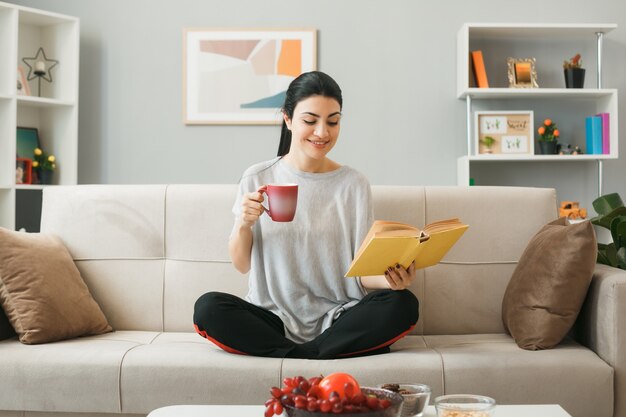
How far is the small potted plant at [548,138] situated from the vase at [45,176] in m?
2.63

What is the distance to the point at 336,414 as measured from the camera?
4.05 ft

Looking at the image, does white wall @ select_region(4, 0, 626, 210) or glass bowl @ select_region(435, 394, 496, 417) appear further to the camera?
white wall @ select_region(4, 0, 626, 210)

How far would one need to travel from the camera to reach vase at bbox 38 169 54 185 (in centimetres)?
417

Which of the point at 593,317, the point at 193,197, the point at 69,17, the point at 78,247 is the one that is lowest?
the point at 593,317

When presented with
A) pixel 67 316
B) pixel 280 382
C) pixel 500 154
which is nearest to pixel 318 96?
pixel 280 382

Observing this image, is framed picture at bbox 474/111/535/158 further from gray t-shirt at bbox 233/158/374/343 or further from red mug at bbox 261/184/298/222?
red mug at bbox 261/184/298/222

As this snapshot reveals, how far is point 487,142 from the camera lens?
13.6 ft

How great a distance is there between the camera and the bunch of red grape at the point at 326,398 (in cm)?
124

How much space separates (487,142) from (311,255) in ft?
6.76

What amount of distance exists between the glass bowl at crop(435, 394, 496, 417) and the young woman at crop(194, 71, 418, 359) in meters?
0.88

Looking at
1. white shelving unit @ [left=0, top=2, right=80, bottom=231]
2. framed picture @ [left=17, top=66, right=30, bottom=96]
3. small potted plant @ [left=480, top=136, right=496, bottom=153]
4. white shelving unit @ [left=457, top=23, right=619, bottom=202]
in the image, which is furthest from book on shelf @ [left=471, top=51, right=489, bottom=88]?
framed picture @ [left=17, top=66, right=30, bottom=96]

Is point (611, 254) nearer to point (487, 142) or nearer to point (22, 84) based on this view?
point (487, 142)

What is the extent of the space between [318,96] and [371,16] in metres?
2.11

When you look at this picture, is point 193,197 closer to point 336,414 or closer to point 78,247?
point 78,247
